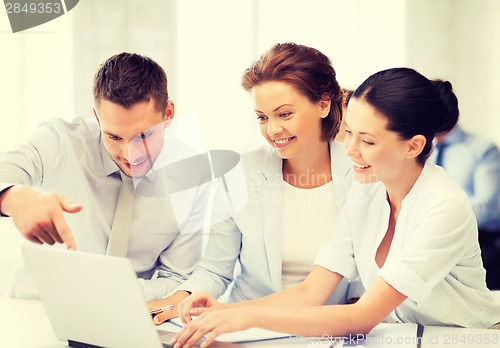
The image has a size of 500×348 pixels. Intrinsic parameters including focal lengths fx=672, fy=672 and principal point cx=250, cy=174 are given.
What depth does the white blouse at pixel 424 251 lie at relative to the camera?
1.32 meters

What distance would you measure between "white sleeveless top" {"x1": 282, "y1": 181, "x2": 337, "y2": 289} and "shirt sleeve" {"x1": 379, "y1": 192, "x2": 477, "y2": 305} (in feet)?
1.41

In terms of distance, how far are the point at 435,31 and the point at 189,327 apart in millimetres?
3040

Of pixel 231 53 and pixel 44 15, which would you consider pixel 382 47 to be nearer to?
pixel 231 53

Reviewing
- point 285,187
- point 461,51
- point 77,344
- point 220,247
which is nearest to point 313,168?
point 285,187

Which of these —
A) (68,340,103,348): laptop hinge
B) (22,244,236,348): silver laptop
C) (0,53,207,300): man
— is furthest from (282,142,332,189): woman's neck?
(68,340,103,348): laptop hinge

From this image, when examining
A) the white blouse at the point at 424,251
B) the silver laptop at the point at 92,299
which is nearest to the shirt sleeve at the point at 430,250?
the white blouse at the point at 424,251

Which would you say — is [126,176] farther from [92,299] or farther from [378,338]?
[378,338]

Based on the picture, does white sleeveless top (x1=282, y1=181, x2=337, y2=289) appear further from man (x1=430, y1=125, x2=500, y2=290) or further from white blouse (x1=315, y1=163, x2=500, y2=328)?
man (x1=430, y1=125, x2=500, y2=290)

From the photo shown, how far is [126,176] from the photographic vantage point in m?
1.83

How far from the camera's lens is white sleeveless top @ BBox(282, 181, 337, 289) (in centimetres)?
178

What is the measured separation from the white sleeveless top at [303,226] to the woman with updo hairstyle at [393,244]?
0.16 metres

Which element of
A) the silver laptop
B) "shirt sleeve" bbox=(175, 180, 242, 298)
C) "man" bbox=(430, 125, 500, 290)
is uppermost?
the silver laptop

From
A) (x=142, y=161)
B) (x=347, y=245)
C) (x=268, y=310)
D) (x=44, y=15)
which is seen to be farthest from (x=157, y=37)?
(x=268, y=310)

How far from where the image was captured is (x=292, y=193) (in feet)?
5.90
